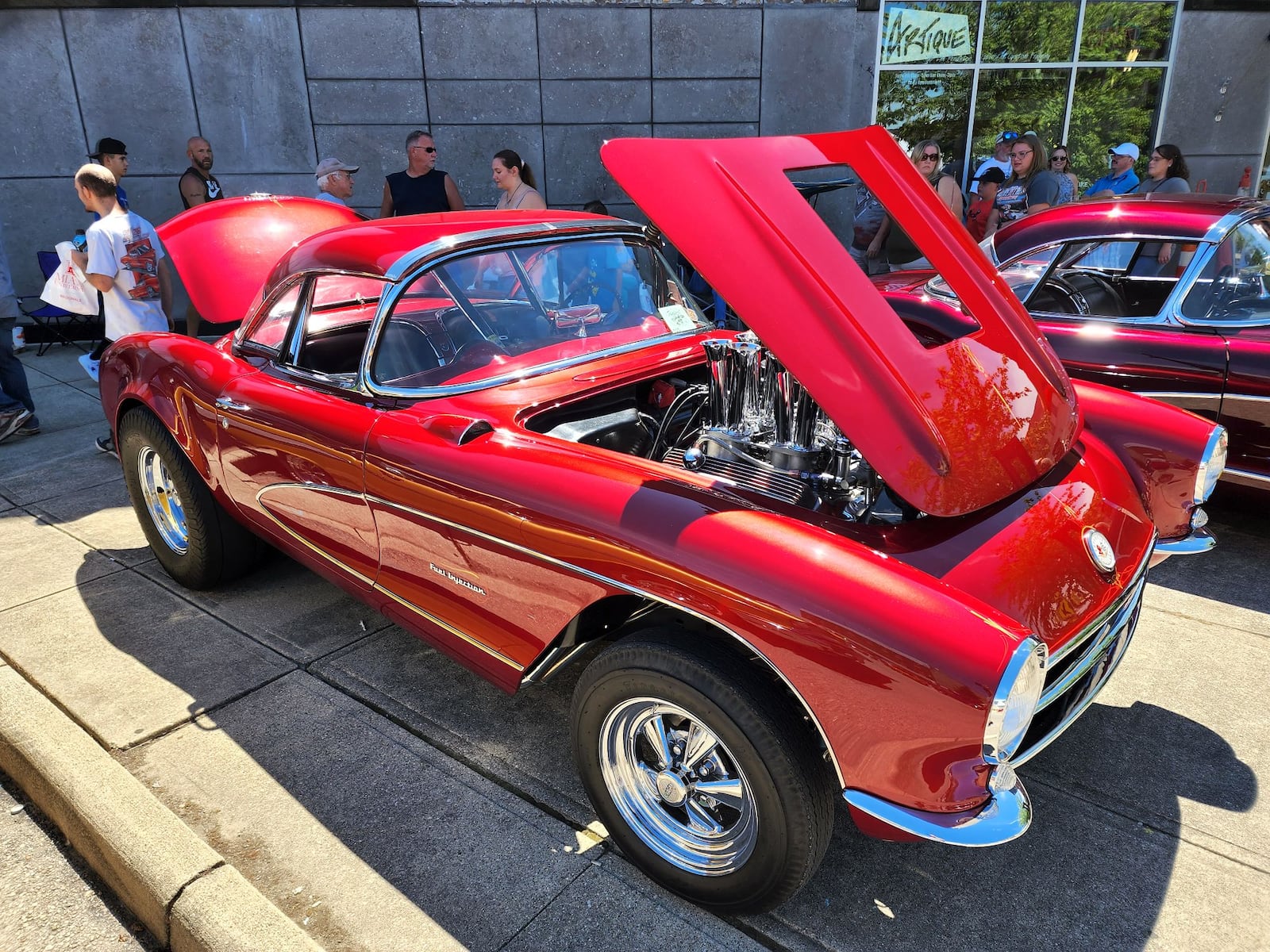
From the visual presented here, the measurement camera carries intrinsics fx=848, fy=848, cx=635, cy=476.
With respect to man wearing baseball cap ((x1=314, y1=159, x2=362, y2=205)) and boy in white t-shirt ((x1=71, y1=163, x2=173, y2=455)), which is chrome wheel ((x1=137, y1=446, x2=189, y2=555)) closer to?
boy in white t-shirt ((x1=71, y1=163, x2=173, y2=455))

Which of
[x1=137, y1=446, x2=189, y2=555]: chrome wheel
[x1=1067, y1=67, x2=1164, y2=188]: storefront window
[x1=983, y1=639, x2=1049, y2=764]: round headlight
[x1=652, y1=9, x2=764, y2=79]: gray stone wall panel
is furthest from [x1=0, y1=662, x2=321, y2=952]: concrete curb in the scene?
[x1=1067, y1=67, x2=1164, y2=188]: storefront window

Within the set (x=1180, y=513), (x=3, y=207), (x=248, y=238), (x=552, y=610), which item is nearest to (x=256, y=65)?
(x=3, y=207)

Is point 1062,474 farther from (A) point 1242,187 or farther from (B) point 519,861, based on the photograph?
(A) point 1242,187

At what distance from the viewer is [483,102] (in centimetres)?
942

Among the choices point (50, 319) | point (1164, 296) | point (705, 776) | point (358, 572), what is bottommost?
point (50, 319)

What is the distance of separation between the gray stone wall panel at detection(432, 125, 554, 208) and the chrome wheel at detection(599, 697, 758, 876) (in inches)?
333

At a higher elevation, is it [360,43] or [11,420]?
[360,43]

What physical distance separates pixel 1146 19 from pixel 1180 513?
1000 centimetres

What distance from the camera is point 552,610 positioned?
2.27 m

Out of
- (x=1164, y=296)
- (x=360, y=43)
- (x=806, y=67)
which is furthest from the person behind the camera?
(x=806, y=67)

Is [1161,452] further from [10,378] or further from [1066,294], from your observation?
[10,378]

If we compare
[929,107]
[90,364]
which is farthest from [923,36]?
[90,364]

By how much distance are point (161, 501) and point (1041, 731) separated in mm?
3737

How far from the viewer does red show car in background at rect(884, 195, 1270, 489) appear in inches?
155
